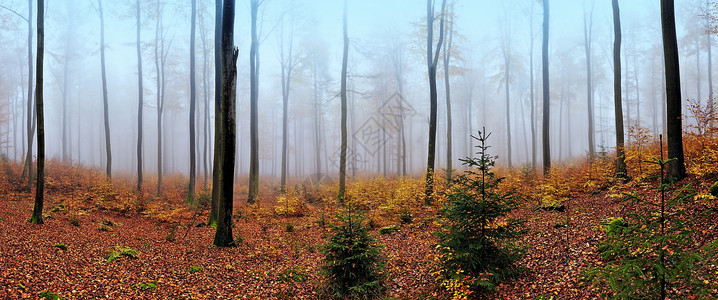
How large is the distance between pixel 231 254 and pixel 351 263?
4.47 meters

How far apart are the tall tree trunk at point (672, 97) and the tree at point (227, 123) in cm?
1165

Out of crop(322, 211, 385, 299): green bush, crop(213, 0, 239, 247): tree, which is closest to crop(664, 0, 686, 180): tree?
crop(322, 211, 385, 299): green bush

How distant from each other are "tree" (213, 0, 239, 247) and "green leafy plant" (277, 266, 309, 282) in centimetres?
291

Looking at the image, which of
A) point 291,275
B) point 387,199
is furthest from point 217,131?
point 387,199

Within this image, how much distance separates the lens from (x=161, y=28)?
18.9 metres

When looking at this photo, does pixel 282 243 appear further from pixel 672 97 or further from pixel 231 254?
pixel 672 97

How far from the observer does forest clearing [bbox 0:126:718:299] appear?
516cm

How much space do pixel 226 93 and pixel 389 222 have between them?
6989 millimetres

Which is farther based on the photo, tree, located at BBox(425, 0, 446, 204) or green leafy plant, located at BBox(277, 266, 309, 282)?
tree, located at BBox(425, 0, 446, 204)

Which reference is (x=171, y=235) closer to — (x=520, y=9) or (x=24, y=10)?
(x=24, y=10)

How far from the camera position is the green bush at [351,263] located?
5.48 metres

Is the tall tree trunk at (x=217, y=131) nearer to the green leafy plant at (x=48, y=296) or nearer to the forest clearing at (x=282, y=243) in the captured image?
the forest clearing at (x=282, y=243)

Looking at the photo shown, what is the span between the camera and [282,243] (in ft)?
32.0

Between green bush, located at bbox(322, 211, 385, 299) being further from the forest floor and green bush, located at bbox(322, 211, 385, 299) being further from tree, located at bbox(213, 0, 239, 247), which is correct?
tree, located at bbox(213, 0, 239, 247)
